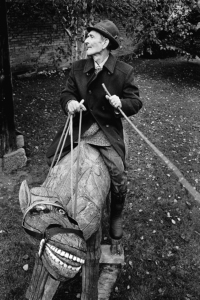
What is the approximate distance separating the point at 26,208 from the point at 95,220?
585 millimetres

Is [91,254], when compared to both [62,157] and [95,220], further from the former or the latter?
[62,157]

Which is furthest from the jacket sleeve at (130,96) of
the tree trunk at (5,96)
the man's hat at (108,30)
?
the tree trunk at (5,96)

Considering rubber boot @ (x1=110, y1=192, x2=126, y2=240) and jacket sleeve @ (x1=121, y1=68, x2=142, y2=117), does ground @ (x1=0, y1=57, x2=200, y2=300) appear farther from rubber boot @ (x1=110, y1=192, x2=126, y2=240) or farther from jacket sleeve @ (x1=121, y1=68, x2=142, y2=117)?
jacket sleeve @ (x1=121, y1=68, x2=142, y2=117)

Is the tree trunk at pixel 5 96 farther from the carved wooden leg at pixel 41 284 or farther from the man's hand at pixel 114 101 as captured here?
the carved wooden leg at pixel 41 284

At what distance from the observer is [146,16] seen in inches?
281

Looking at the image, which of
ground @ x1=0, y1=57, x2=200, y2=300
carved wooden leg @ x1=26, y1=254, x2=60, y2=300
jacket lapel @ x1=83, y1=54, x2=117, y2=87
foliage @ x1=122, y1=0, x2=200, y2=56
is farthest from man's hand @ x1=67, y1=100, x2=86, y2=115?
foliage @ x1=122, y1=0, x2=200, y2=56

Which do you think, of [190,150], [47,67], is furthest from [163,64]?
[190,150]

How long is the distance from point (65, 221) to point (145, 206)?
3.30m

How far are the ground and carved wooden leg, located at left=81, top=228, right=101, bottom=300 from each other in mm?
701

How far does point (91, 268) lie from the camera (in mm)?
2734

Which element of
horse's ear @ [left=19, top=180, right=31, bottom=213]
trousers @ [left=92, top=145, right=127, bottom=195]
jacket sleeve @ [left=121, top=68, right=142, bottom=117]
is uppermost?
jacket sleeve @ [left=121, top=68, right=142, bottom=117]

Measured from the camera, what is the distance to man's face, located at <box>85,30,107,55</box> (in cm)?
274

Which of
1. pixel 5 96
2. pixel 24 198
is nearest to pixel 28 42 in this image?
pixel 5 96

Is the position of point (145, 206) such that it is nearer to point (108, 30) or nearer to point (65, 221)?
point (108, 30)
